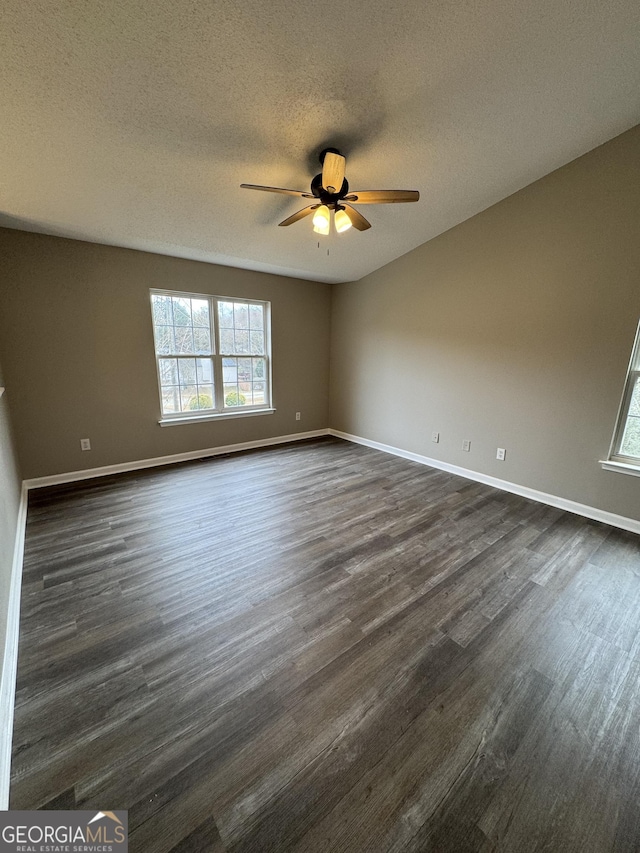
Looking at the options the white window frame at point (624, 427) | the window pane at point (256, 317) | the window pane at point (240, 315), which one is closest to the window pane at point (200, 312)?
the window pane at point (240, 315)

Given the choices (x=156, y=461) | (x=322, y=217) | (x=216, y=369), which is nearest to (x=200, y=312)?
(x=216, y=369)

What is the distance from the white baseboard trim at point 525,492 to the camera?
278cm

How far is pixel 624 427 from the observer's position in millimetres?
2760

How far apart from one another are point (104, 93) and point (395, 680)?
3299mm

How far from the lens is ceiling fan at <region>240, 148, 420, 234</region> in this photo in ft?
6.86

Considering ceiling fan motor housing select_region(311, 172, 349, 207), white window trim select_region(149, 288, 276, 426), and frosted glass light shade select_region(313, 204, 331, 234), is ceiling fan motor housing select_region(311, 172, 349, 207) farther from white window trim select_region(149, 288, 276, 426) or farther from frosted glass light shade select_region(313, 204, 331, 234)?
white window trim select_region(149, 288, 276, 426)

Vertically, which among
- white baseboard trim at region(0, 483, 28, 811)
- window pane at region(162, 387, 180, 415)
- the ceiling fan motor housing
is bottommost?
white baseboard trim at region(0, 483, 28, 811)

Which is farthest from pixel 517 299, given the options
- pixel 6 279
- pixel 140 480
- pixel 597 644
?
pixel 6 279

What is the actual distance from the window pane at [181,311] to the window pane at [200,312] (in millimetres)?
59

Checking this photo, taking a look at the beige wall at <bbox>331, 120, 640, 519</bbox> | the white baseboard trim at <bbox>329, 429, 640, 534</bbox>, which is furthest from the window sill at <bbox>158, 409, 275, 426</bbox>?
the beige wall at <bbox>331, 120, 640, 519</bbox>

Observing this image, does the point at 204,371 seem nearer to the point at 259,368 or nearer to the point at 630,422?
the point at 259,368

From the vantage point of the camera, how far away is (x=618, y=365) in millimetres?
2691

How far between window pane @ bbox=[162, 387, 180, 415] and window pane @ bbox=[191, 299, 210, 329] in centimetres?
88

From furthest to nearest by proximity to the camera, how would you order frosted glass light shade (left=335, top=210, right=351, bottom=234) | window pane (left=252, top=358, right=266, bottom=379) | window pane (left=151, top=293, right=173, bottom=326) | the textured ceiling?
window pane (left=252, top=358, right=266, bottom=379) → window pane (left=151, top=293, right=173, bottom=326) → frosted glass light shade (left=335, top=210, right=351, bottom=234) → the textured ceiling
